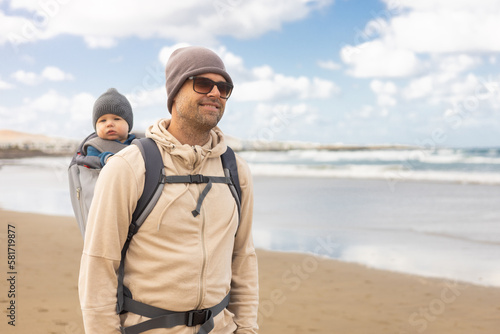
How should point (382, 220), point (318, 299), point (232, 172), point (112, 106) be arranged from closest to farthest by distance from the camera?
point (232, 172) → point (112, 106) → point (318, 299) → point (382, 220)

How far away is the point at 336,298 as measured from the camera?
20.0 ft

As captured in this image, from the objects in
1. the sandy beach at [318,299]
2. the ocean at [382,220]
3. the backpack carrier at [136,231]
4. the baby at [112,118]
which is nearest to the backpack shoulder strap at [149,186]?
the backpack carrier at [136,231]

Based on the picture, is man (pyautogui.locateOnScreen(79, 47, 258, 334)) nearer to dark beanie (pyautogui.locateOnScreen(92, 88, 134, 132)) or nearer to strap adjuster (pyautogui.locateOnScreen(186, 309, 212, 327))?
strap adjuster (pyautogui.locateOnScreen(186, 309, 212, 327))

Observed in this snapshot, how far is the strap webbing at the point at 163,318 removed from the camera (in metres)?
1.73

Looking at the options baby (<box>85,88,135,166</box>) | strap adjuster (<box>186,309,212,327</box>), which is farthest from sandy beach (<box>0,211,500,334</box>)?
strap adjuster (<box>186,309,212,327</box>)

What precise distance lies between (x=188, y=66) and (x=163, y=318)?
3.17 ft

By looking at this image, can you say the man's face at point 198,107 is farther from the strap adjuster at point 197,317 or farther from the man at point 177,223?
the strap adjuster at point 197,317

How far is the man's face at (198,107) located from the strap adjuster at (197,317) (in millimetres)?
706

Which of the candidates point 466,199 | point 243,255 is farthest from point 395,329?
point 466,199

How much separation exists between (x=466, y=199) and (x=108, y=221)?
1470 centimetres

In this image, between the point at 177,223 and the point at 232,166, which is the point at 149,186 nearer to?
the point at 177,223

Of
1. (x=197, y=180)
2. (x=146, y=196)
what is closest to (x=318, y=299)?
(x=197, y=180)

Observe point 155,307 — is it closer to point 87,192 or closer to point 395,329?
point 87,192

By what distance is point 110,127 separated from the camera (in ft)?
8.48
